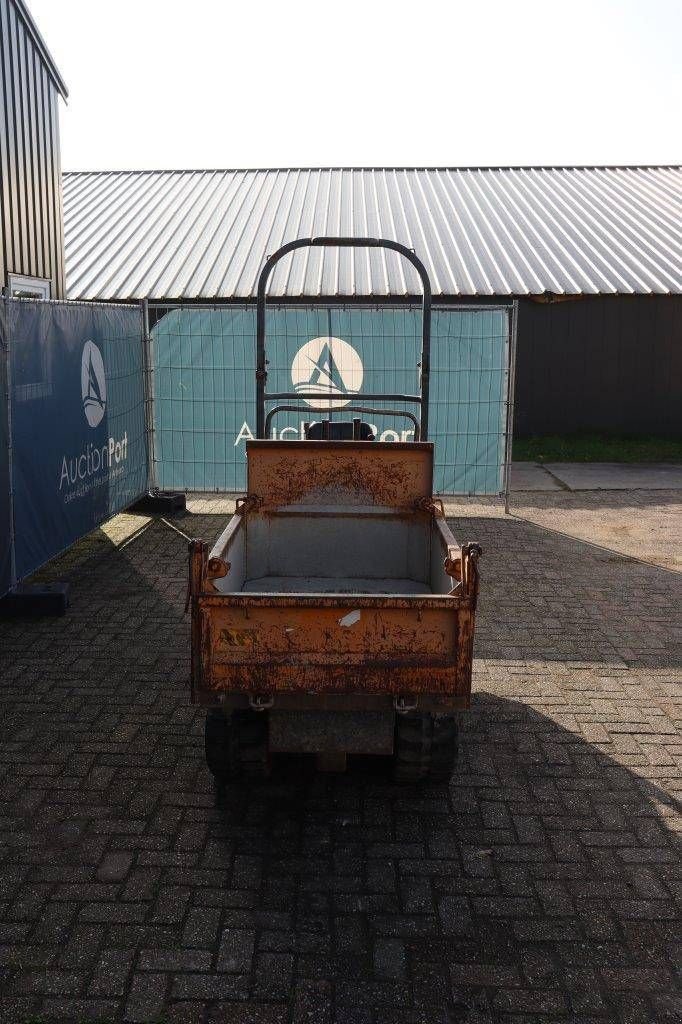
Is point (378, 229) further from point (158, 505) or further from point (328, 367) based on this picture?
point (158, 505)

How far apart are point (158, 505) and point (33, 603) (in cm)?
435

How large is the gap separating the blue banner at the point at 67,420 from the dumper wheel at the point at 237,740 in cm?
375

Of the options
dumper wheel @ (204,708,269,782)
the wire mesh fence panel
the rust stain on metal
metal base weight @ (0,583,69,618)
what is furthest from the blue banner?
dumper wheel @ (204,708,269,782)

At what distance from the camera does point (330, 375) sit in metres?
12.4

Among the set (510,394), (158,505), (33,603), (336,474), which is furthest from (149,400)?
(336,474)

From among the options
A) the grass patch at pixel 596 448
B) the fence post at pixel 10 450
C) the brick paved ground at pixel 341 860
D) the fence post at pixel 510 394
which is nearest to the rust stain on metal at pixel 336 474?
the brick paved ground at pixel 341 860

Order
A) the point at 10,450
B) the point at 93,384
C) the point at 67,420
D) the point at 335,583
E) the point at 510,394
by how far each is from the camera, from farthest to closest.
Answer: the point at 510,394
the point at 93,384
the point at 67,420
the point at 10,450
the point at 335,583

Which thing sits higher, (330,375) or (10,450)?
(330,375)

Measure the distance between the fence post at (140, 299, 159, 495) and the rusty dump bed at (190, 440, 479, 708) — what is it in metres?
6.07

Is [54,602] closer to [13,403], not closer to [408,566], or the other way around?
[13,403]

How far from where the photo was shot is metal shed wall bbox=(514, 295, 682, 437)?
18.6m

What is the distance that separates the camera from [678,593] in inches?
353

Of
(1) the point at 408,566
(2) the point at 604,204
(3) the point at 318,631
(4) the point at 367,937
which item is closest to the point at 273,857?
(4) the point at 367,937

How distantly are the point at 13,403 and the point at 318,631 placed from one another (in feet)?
14.1
